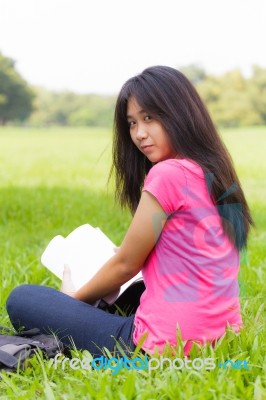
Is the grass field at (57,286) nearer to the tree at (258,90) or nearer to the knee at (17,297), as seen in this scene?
the knee at (17,297)

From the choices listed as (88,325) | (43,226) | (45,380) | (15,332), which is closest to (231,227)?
(88,325)

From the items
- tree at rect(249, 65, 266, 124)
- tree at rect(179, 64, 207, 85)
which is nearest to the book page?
tree at rect(249, 65, 266, 124)

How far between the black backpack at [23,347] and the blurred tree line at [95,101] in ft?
120

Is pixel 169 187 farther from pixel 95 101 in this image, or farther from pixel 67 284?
pixel 95 101

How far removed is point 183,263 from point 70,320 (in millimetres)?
436

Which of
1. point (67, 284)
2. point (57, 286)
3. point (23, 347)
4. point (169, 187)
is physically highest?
point (169, 187)

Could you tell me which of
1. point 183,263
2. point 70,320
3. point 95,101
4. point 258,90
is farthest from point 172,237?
point 95,101

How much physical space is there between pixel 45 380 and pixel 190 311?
45 cm

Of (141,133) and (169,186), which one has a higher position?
(141,133)

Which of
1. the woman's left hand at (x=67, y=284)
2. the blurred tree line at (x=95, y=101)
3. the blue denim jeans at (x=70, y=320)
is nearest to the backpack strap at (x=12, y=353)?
the blue denim jeans at (x=70, y=320)

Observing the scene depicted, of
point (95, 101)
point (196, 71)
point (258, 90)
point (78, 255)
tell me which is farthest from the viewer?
point (95, 101)

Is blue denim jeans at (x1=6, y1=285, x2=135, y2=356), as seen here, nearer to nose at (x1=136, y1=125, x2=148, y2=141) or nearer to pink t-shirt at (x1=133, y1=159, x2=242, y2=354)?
pink t-shirt at (x1=133, y1=159, x2=242, y2=354)

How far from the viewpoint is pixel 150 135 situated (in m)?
2.00

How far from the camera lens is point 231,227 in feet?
6.54
